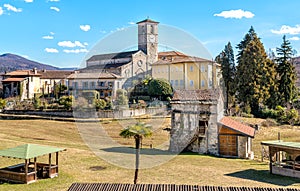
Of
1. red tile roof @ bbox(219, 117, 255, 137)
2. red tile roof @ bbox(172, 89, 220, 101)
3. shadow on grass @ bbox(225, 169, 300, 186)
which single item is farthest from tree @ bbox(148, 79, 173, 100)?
shadow on grass @ bbox(225, 169, 300, 186)

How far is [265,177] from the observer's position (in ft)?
58.4

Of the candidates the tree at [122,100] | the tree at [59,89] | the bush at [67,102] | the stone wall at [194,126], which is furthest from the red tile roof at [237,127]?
the tree at [59,89]

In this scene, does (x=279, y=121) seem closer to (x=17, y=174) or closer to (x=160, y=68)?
(x=160, y=68)

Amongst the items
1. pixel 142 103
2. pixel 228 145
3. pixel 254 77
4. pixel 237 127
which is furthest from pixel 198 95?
pixel 254 77

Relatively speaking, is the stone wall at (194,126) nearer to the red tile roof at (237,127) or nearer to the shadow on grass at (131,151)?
the red tile roof at (237,127)

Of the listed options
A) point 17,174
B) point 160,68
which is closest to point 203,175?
point 17,174

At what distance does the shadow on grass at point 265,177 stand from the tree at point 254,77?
27924mm

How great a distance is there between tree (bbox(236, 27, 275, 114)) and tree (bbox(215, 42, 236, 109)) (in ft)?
11.3

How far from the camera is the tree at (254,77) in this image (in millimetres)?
45844

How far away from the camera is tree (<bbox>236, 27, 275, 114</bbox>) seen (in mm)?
45844

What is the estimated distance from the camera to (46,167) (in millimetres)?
17203

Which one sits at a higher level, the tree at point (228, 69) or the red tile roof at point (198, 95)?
the tree at point (228, 69)

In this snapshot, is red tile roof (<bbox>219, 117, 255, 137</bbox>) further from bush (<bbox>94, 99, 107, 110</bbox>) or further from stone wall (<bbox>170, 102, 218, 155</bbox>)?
bush (<bbox>94, 99, 107, 110</bbox>)

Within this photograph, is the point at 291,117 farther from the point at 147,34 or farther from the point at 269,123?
the point at 147,34
